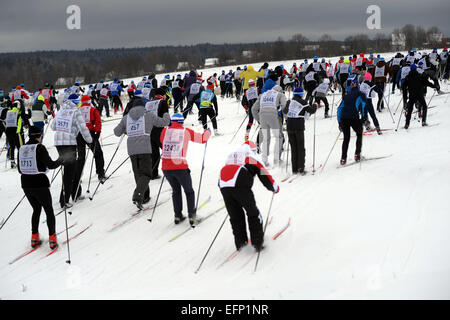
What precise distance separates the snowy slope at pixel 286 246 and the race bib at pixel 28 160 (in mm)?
1373

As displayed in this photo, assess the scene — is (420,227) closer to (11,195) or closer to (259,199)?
(259,199)

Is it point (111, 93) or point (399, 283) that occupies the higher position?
point (111, 93)

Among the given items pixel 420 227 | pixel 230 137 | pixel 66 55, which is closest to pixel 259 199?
pixel 420 227

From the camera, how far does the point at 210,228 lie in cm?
618

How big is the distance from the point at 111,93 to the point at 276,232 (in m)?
17.9

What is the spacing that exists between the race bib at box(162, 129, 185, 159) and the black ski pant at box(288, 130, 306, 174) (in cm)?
301

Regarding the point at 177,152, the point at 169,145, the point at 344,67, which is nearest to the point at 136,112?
the point at 169,145

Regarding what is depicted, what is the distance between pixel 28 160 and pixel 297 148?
5.25 metres

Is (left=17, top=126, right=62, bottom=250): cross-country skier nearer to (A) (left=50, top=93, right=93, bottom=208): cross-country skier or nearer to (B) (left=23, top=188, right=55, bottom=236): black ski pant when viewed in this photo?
(B) (left=23, top=188, right=55, bottom=236): black ski pant
